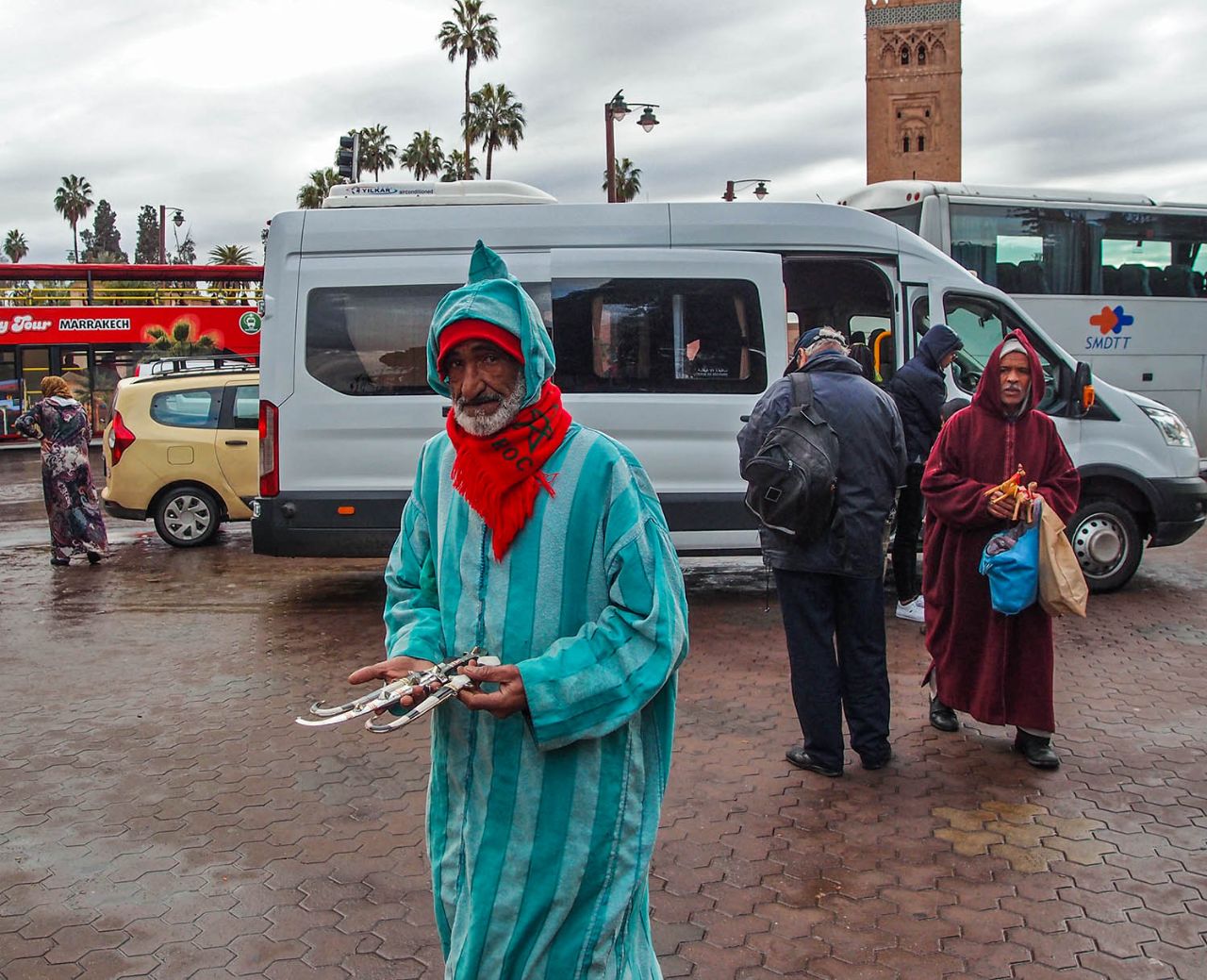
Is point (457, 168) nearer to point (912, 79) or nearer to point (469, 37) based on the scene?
point (469, 37)

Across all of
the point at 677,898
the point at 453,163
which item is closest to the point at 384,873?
the point at 677,898

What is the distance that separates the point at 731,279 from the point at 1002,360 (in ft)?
11.7

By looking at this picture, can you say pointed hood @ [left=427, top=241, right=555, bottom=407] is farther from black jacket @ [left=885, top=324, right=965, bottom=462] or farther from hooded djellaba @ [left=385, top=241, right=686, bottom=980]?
black jacket @ [left=885, top=324, right=965, bottom=462]

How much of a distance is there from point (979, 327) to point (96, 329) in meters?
23.4

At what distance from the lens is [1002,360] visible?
483 cm

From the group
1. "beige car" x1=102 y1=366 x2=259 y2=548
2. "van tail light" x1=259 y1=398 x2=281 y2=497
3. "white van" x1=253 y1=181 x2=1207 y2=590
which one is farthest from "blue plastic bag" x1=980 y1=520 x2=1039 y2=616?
"beige car" x1=102 y1=366 x2=259 y2=548

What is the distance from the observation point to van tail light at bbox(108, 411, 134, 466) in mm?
11484

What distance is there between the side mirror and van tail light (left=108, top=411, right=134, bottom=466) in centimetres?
884

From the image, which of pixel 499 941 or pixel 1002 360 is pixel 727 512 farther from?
pixel 499 941

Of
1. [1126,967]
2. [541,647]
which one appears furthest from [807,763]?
[541,647]

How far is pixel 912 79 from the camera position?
258 ft

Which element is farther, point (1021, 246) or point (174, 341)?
point (174, 341)

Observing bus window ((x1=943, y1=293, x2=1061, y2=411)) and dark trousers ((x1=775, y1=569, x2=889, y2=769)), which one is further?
bus window ((x1=943, y1=293, x2=1061, y2=411))

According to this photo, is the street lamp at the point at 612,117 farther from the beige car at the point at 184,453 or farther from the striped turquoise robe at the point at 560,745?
the striped turquoise robe at the point at 560,745
